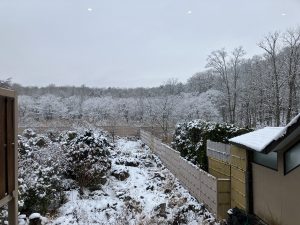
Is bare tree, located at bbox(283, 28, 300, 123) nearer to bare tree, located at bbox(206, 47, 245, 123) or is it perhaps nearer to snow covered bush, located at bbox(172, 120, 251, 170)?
bare tree, located at bbox(206, 47, 245, 123)

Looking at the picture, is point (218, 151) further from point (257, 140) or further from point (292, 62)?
point (292, 62)

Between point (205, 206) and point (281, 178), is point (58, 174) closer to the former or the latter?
point (205, 206)

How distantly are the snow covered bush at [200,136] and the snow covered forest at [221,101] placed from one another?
20.3 m

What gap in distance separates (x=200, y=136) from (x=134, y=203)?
12.3 feet

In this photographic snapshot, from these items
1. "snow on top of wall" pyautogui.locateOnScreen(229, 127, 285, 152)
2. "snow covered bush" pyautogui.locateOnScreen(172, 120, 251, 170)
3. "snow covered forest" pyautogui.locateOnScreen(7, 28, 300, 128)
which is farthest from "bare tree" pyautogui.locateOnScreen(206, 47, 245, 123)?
"snow on top of wall" pyautogui.locateOnScreen(229, 127, 285, 152)

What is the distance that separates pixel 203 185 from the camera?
34.5 feet

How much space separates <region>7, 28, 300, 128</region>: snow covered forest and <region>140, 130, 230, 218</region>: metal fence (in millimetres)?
21348

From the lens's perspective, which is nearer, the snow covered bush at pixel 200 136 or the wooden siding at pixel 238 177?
the wooden siding at pixel 238 177

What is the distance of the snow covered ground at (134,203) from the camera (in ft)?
32.2

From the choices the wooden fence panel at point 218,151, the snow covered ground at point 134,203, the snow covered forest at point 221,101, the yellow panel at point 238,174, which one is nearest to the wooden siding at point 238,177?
the yellow panel at point 238,174

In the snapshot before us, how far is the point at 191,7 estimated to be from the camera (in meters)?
10.4

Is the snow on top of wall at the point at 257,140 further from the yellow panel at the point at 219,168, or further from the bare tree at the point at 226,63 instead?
the bare tree at the point at 226,63

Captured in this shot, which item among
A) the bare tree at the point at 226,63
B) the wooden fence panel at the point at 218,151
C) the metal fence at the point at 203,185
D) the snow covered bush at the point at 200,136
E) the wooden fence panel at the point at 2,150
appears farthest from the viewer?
the bare tree at the point at 226,63

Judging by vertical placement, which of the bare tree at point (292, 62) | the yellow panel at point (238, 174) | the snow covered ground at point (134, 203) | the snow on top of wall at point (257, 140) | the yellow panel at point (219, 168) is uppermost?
the bare tree at point (292, 62)
